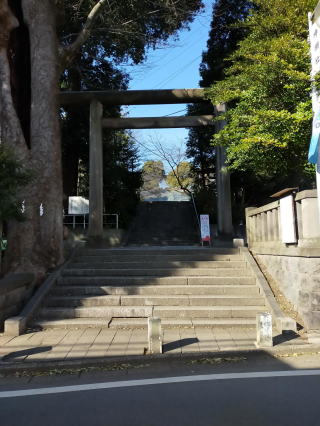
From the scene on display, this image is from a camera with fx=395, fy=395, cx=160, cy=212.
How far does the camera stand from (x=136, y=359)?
5.74 metres

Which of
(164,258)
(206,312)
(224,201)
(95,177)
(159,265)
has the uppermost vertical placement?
(95,177)

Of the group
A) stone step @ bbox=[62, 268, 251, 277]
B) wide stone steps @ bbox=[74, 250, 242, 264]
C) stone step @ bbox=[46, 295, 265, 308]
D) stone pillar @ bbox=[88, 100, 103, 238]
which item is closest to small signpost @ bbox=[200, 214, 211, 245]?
wide stone steps @ bbox=[74, 250, 242, 264]

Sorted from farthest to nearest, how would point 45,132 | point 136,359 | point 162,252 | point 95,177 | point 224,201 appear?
point 224,201
point 95,177
point 162,252
point 45,132
point 136,359

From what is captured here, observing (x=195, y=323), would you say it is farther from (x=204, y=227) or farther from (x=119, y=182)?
(x=119, y=182)

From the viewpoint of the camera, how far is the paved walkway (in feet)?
19.6

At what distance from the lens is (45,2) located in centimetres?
1095

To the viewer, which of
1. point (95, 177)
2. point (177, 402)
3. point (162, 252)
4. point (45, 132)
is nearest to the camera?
point (177, 402)

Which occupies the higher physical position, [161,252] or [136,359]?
[161,252]

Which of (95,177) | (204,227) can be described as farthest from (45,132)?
(204,227)

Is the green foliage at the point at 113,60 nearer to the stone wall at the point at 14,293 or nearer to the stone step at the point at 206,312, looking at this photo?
the stone wall at the point at 14,293

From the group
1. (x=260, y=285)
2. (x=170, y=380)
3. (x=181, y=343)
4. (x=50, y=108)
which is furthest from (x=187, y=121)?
(x=170, y=380)

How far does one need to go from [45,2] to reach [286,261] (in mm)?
9375

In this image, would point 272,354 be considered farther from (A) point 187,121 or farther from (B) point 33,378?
(A) point 187,121

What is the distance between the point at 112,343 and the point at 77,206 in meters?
11.0
